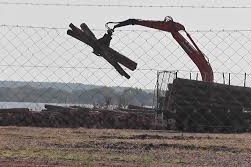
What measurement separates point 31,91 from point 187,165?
11.9 metres

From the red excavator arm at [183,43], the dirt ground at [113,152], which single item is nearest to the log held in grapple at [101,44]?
the red excavator arm at [183,43]

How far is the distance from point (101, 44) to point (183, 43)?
3.51m

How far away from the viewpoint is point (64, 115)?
2442cm

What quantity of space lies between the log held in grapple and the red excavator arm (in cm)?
154

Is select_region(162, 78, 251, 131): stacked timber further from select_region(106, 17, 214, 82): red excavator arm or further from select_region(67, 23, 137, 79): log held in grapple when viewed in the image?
select_region(67, 23, 137, 79): log held in grapple

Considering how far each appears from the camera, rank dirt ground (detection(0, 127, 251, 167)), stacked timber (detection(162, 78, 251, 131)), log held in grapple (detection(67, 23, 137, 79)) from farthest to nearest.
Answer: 1. stacked timber (detection(162, 78, 251, 131))
2. log held in grapple (detection(67, 23, 137, 79))
3. dirt ground (detection(0, 127, 251, 167))

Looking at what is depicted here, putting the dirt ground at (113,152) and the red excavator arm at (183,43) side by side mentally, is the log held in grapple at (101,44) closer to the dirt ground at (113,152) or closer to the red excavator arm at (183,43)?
the red excavator arm at (183,43)

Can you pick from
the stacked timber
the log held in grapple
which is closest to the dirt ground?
the log held in grapple

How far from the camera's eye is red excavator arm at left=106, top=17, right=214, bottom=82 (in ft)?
81.1

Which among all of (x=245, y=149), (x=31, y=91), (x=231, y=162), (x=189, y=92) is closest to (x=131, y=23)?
(x=189, y=92)

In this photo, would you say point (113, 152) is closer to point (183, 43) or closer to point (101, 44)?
point (101, 44)

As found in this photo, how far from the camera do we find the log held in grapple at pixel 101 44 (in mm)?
22922

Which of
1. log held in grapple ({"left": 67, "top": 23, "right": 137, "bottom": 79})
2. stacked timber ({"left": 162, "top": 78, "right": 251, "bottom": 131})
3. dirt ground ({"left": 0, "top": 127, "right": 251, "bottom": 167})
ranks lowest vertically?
dirt ground ({"left": 0, "top": 127, "right": 251, "bottom": 167})

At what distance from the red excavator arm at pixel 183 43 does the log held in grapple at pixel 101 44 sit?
1542mm
